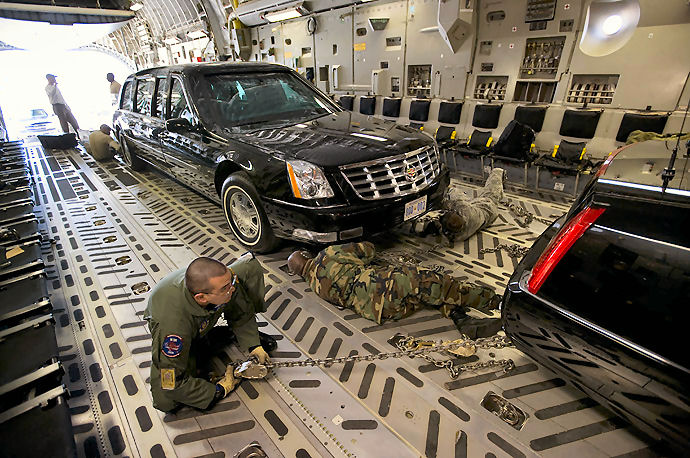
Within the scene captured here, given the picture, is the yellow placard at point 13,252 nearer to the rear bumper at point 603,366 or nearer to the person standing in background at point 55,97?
the rear bumper at point 603,366

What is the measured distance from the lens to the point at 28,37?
1299 cm

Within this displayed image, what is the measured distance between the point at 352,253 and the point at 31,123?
658 inches

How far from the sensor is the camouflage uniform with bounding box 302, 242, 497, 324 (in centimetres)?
230

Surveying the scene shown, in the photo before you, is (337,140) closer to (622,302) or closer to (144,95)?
(622,302)

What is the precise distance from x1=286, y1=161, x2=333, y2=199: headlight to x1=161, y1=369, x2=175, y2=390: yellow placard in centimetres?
152

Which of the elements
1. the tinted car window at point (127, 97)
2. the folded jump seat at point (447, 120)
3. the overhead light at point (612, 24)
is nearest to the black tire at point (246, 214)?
the tinted car window at point (127, 97)

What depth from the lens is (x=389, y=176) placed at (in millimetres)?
2836

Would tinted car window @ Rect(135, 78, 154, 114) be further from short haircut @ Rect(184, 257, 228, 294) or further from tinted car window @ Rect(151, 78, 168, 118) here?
A: short haircut @ Rect(184, 257, 228, 294)

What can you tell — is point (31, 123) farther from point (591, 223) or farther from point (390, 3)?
point (591, 223)

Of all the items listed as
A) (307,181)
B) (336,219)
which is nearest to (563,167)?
(336,219)

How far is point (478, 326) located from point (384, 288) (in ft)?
2.17

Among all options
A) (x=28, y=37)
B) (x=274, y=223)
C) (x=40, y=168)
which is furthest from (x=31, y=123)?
(x=274, y=223)

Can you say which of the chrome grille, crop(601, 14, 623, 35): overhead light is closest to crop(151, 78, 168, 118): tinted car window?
the chrome grille

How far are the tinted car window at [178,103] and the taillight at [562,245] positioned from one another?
3.51 meters
